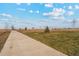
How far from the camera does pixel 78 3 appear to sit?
3350 millimetres

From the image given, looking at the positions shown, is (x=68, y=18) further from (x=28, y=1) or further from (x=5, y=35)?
(x=5, y=35)

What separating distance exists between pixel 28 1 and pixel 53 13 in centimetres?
32

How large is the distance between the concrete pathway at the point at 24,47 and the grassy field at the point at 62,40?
52 mm

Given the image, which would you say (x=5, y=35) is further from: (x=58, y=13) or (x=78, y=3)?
(x=78, y=3)

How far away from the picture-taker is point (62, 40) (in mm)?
3426

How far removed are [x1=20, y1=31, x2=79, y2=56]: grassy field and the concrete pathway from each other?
0.05 metres

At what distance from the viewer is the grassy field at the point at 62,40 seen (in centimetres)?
338

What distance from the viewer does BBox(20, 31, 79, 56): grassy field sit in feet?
11.1

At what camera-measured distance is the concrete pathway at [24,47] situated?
3369 mm

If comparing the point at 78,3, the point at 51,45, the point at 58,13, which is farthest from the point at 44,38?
the point at 78,3

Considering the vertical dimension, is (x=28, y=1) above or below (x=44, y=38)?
above

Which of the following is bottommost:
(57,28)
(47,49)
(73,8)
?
(47,49)

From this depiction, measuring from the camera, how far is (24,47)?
3391 mm

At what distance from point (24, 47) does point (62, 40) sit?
1.49ft
